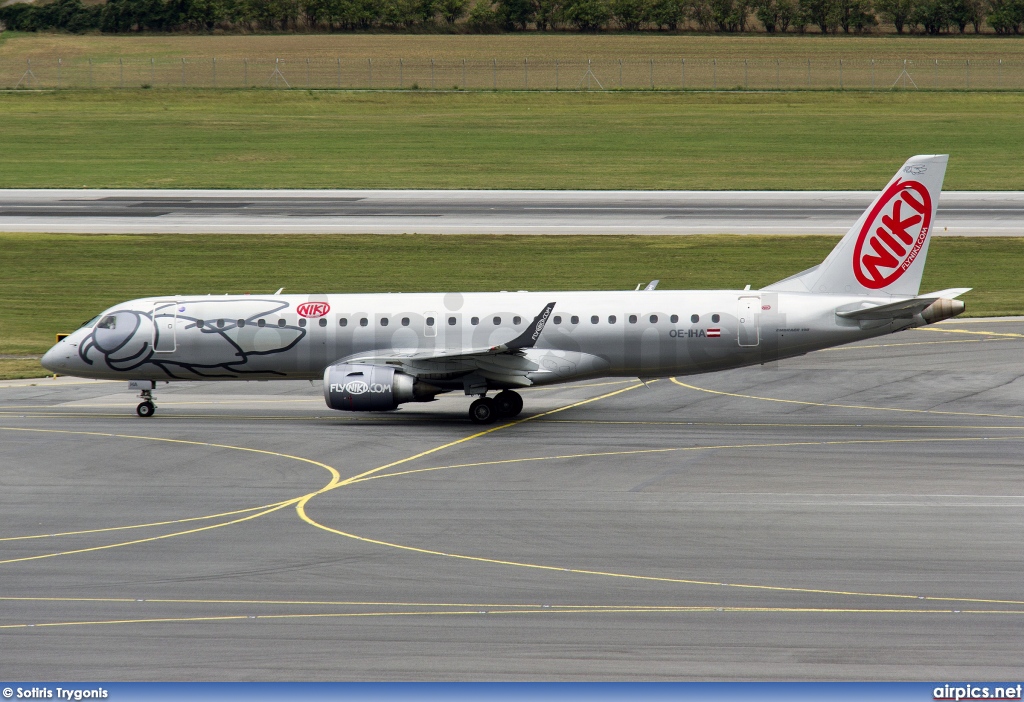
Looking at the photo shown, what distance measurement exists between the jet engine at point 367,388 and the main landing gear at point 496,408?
2157mm

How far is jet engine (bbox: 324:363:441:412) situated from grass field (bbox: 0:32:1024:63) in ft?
355

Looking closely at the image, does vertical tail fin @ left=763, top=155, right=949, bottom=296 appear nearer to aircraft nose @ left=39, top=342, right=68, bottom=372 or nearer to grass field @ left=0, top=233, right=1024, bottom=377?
grass field @ left=0, top=233, right=1024, bottom=377

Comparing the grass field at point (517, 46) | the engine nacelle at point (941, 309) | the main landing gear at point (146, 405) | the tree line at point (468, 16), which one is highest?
the tree line at point (468, 16)

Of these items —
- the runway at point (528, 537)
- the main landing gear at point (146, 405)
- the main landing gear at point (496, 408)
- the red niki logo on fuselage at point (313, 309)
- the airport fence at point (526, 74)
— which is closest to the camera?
the runway at point (528, 537)

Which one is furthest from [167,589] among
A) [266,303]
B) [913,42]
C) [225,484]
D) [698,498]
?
[913,42]

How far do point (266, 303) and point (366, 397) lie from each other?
550cm

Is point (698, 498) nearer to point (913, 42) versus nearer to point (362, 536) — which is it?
point (362, 536)

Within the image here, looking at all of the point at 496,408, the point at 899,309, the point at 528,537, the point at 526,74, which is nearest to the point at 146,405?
the point at 496,408

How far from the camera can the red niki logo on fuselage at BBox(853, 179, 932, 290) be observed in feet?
125

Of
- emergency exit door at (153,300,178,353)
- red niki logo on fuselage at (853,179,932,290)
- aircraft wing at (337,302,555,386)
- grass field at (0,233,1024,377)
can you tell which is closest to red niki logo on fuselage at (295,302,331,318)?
aircraft wing at (337,302,555,386)

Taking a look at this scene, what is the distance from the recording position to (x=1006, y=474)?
3142 cm

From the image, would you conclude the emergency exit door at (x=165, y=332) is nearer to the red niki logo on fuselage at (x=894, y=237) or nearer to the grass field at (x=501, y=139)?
the red niki logo on fuselage at (x=894, y=237)

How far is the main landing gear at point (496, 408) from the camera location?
3866 cm

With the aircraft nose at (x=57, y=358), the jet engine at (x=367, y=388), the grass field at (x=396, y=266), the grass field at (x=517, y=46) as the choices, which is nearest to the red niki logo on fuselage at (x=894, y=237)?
the jet engine at (x=367, y=388)
